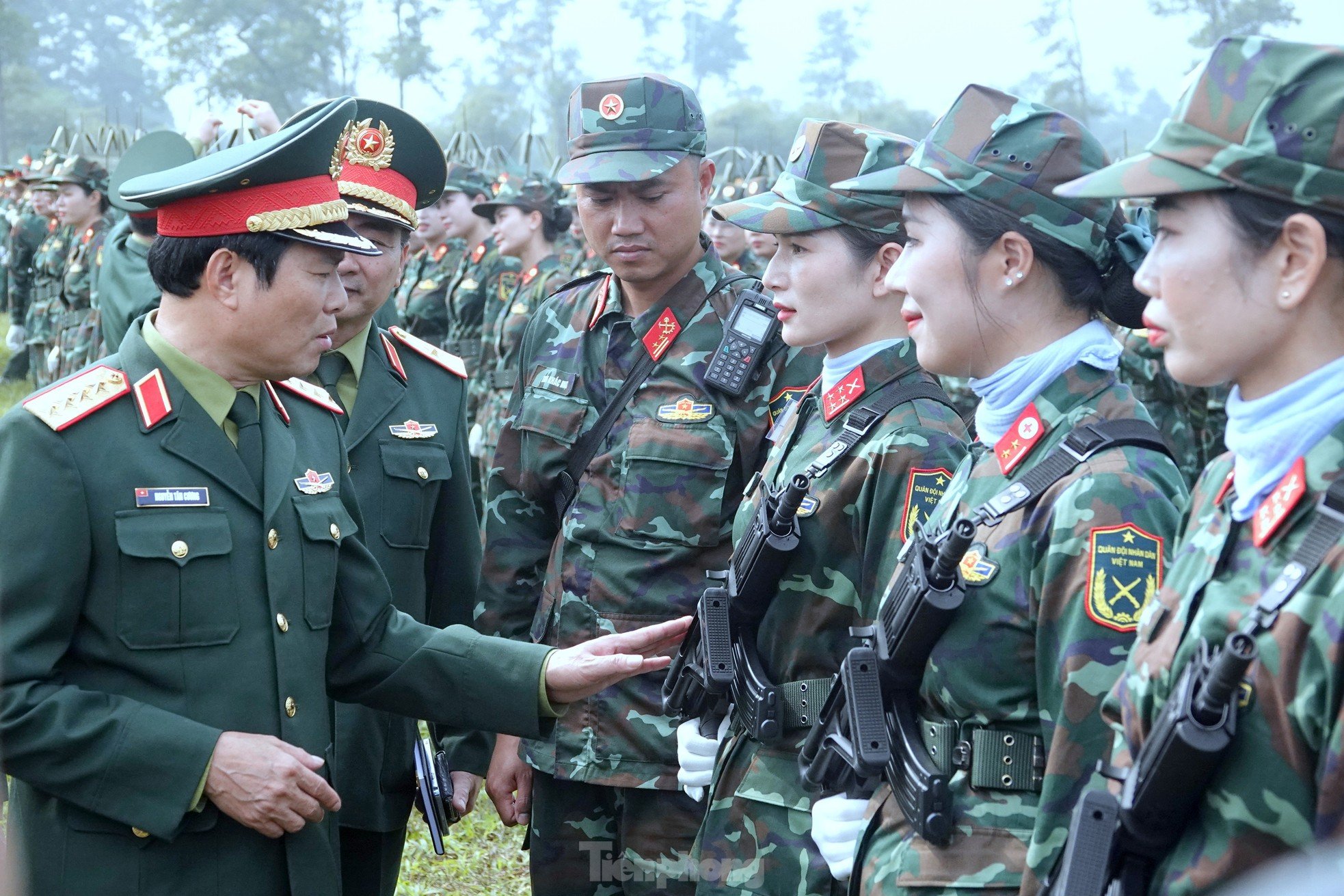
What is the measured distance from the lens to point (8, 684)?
2.24 meters

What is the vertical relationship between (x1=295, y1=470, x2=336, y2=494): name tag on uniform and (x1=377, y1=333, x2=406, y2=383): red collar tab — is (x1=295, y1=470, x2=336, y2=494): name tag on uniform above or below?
above

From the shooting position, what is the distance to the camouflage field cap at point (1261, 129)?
5.15 feet

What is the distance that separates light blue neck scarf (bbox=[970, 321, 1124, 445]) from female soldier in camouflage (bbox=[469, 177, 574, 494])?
663 centimetres

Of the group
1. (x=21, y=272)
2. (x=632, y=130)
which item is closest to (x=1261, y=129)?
(x=632, y=130)

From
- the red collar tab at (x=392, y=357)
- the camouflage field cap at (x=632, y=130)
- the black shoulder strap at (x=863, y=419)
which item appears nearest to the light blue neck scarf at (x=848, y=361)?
the black shoulder strap at (x=863, y=419)

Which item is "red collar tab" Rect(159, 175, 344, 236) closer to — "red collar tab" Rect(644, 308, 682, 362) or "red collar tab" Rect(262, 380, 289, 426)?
"red collar tab" Rect(262, 380, 289, 426)

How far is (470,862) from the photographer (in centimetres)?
498

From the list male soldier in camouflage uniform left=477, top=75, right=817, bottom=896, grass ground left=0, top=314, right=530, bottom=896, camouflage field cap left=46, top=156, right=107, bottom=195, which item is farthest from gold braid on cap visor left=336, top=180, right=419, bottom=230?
camouflage field cap left=46, top=156, right=107, bottom=195

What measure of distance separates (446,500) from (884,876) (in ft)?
6.02

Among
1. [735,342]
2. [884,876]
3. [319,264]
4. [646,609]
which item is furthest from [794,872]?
[319,264]

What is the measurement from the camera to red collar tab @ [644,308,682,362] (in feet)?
11.1

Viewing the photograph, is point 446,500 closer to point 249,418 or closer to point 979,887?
point 249,418

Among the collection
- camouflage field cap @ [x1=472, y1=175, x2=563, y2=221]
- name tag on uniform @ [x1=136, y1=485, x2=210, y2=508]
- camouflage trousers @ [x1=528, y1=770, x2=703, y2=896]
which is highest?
name tag on uniform @ [x1=136, y1=485, x2=210, y2=508]

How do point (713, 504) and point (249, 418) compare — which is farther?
point (713, 504)
